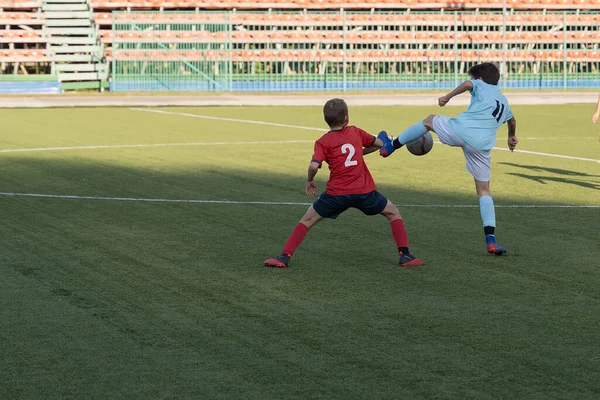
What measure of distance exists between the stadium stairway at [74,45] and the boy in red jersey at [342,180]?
1245 inches

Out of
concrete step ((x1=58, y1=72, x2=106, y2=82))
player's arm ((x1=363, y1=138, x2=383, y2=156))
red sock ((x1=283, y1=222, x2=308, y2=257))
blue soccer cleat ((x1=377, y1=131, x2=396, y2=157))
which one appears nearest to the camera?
player's arm ((x1=363, y1=138, x2=383, y2=156))

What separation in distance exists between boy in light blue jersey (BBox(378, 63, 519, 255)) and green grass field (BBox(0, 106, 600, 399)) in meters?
0.41

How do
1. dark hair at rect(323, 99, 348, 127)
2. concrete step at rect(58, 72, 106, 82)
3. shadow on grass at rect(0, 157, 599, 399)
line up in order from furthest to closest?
concrete step at rect(58, 72, 106, 82) < dark hair at rect(323, 99, 348, 127) < shadow on grass at rect(0, 157, 599, 399)

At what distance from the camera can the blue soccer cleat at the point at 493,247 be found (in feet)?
27.3

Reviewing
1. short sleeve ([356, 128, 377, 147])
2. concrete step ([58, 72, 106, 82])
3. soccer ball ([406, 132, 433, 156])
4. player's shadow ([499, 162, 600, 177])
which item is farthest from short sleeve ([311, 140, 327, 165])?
concrete step ([58, 72, 106, 82])

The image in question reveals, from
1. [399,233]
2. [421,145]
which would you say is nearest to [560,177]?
[421,145]

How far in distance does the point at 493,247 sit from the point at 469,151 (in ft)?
2.47

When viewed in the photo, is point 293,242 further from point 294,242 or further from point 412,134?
point 412,134

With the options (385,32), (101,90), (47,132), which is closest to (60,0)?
(101,90)

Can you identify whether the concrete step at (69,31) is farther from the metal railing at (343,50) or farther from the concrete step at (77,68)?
the metal railing at (343,50)

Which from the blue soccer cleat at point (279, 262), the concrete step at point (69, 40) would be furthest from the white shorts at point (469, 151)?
the concrete step at point (69, 40)

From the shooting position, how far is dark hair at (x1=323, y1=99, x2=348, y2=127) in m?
7.52

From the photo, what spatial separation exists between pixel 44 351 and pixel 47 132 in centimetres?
1608

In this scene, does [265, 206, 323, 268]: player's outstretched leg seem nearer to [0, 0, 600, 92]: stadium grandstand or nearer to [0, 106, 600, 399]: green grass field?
[0, 106, 600, 399]: green grass field
